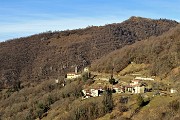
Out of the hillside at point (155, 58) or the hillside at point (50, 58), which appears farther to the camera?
the hillside at point (50, 58)

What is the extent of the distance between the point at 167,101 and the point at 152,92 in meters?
10.5

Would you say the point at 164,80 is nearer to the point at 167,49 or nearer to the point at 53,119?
the point at 167,49

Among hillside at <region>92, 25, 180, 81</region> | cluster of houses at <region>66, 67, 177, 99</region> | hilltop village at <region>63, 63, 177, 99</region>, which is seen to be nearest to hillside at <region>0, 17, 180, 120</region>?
hillside at <region>92, 25, 180, 81</region>

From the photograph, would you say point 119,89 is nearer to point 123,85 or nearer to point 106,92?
point 123,85

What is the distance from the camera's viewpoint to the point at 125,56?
4500 inches

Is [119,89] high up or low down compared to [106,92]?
up

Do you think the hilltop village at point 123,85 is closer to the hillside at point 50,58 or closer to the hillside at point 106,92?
the hillside at point 106,92

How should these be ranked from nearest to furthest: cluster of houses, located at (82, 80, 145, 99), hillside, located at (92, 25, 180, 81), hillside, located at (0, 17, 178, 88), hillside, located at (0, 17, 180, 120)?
hillside, located at (0, 17, 180, 120), cluster of houses, located at (82, 80, 145, 99), hillside, located at (92, 25, 180, 81), hillside, located at (0, 17, 178, 88)

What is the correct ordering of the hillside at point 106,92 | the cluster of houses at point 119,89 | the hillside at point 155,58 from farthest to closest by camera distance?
the hillside at point 155,58 < the cluster of houses at point 119,89 < the hillside at point 106,92

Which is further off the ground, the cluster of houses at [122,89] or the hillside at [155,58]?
the hillside at [155,58]

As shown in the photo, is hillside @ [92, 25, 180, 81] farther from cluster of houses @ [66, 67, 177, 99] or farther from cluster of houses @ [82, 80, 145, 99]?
cluster of houses @ [82, 80, 145, 99]

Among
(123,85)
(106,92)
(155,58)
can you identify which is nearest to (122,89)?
(123,85)

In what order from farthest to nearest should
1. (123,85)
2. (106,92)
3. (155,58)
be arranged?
(155,58) → (123,85) → (106,92)

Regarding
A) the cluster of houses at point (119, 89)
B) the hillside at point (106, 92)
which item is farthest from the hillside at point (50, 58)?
the cluster of houses at point (119, 89)
